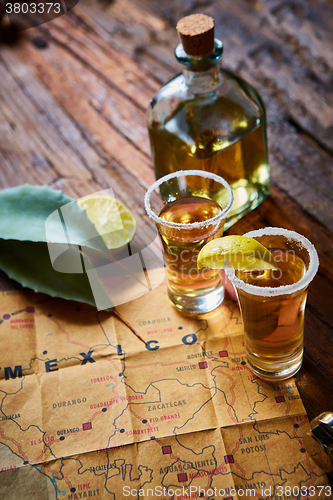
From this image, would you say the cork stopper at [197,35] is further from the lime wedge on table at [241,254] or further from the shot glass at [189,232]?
the lime wedge on table at [241,254]

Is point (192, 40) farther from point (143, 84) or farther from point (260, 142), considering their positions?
point (143, 84)

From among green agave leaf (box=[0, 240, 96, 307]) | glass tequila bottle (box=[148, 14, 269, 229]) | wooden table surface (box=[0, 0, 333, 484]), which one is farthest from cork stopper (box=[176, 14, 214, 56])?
green agave leaf (box=[0, 240, 96, 307])

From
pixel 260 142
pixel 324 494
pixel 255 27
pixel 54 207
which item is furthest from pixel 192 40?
pixel 324 494

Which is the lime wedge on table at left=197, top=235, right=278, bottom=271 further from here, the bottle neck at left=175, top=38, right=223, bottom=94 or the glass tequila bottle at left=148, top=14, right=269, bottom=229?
the bottle neck at left=175, top=38, right=223, bottom=94

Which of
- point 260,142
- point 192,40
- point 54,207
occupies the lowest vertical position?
point 54,207

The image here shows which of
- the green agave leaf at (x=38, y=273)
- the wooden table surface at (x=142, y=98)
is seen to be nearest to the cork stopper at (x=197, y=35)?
the wooden table surface at (x=142, y=98)

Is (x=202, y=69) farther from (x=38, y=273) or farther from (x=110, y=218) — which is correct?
(x=38, y=273)
